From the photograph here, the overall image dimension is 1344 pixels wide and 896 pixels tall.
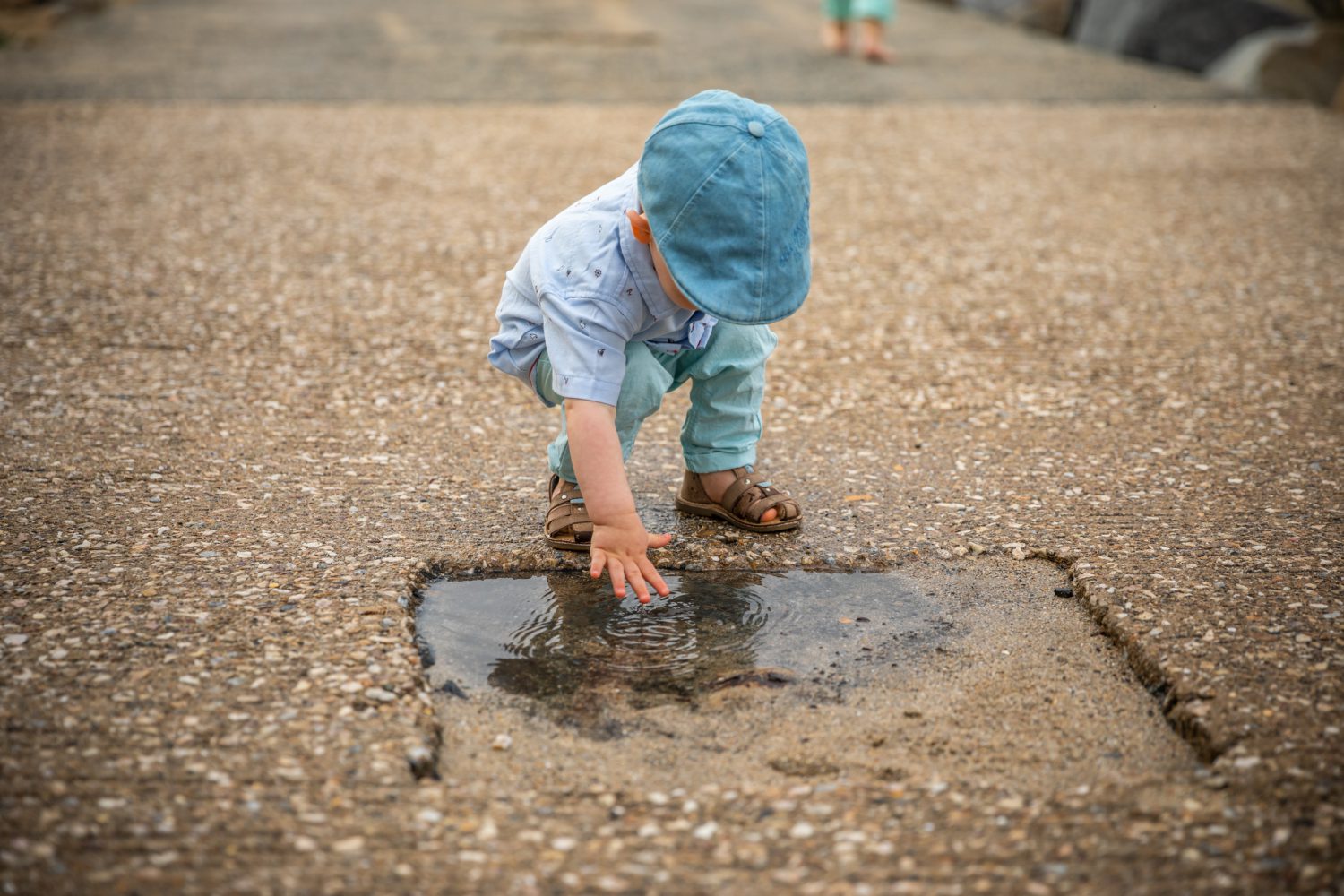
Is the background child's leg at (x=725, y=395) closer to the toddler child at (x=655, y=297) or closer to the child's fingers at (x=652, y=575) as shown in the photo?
the toddler child at (x=655, y=297)

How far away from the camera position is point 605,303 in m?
2.24

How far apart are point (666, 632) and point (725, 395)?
60cm

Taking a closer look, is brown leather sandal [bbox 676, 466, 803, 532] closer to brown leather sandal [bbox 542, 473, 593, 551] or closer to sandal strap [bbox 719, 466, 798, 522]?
sandal strap [bbox 719, 466, 798, 522]

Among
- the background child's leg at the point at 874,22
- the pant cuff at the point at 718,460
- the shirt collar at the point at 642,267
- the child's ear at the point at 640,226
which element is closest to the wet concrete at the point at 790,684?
the pant cuff at the point at 718,460

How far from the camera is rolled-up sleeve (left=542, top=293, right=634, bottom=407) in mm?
2219

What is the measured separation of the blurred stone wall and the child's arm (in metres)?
6.10

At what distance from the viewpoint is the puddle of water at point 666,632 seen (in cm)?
214

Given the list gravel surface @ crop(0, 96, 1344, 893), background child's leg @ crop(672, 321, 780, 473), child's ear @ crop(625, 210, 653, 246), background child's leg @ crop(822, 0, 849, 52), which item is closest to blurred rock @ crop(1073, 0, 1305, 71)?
background child's leg @ crop(822, 0, 849, 52)

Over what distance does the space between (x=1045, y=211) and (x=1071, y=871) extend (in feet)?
12.8

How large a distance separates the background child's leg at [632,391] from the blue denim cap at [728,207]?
33 centimetres

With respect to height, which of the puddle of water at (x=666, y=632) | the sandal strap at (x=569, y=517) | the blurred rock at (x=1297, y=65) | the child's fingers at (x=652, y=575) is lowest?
the puddle of water at (x=666, y=632)

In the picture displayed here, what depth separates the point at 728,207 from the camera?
2.05 meters

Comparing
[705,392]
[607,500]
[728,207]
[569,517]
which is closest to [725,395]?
[705,392]

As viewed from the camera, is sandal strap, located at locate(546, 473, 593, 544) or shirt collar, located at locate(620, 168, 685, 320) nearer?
shirt collar, located at locate(620, 168, 685, 320)
